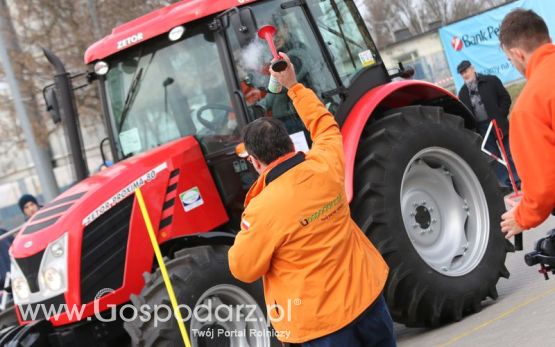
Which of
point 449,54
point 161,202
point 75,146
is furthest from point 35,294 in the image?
point 449,54

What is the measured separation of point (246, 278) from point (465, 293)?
2.92m

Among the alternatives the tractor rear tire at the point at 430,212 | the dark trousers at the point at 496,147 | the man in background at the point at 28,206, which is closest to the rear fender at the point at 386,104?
the tractor rear tire at the point at 430,212

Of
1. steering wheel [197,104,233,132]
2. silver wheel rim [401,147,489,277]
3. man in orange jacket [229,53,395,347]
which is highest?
steering wheel [197,104,233,132]

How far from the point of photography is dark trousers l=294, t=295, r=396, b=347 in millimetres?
3697

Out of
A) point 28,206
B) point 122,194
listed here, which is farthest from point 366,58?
point 28,206

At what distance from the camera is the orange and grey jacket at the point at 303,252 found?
3.67 m

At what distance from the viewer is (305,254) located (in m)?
3.71

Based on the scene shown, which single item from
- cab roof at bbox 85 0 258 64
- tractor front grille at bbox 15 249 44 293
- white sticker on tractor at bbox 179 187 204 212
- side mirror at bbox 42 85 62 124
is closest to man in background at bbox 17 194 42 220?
side mirror at bbox 42 85 62 124

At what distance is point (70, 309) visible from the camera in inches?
209

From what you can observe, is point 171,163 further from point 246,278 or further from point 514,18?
point 514,18

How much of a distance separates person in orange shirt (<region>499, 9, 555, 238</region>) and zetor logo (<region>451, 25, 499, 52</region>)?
51.5 ft

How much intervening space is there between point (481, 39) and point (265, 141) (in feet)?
52.5

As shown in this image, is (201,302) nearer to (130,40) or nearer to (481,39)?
(130,40)

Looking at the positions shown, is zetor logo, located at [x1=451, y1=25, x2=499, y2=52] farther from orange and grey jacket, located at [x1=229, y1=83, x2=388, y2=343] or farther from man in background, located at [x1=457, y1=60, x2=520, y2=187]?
orange and grey jacket, located at [x1=229, y1=83, x2=388, y2=343]
